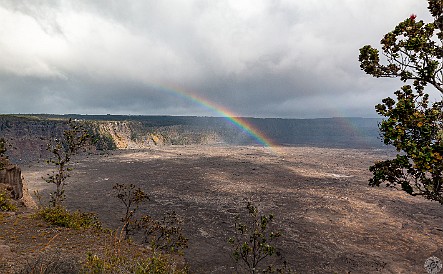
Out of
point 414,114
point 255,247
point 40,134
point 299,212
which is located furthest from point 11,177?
point 40,134

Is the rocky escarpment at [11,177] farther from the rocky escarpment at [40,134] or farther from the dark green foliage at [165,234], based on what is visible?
the rocky escarpment at [40,134]

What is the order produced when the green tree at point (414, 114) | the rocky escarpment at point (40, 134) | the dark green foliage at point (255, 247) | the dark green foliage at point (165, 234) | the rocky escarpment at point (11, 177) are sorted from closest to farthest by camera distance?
the green tree at point (414, 114) < the dark green foliage at point (255, 247) < the dark green foliage at point (165, 234) < the rocky escarpment at point (11, 177) < the rocky escarpment at point (40, 134)

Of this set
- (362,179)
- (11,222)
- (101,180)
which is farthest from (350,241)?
(101,180)

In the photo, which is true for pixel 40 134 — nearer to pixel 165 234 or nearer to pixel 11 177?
pixel 11 177

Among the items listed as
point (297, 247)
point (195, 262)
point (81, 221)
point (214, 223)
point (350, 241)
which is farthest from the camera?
point (214, 223)

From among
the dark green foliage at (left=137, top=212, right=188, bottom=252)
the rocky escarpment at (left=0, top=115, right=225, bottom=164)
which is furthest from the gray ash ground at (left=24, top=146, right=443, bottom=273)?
the rocky escarpment at (left=0, top=115, right=225, bottom=164)

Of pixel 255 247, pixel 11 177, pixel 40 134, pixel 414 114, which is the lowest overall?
pixel 255 247

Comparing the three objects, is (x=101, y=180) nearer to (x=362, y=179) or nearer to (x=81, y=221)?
(x=81, y=221)

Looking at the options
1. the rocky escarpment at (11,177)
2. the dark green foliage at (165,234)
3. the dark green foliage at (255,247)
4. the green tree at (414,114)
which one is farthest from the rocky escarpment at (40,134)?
the green tree at (414,114)
